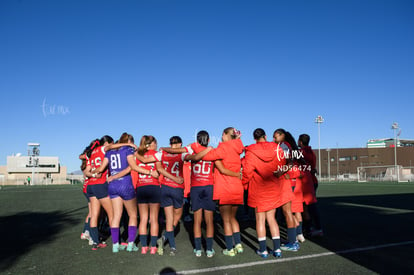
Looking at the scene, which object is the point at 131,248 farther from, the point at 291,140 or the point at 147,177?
the point at 291,140

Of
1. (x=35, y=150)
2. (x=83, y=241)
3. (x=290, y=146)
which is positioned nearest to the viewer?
(x=290, y=146)

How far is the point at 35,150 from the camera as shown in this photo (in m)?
61.5

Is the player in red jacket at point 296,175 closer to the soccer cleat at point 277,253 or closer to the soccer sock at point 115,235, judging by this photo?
the soccer cleat at point 277,253

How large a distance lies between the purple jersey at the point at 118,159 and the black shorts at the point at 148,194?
0.37 meters

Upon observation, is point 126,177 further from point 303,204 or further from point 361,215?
point 361,215

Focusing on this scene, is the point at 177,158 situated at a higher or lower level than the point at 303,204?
higher

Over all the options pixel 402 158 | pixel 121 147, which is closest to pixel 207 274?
pixel 121 147

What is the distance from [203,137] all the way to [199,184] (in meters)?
0.79

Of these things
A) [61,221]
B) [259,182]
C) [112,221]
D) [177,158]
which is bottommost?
[61,221]

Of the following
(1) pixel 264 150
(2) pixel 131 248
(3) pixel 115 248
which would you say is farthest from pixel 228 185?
(3) pixel 115 248

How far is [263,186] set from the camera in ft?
17.3

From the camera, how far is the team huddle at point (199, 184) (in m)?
5.26

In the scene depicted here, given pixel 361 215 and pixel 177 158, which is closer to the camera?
pixel 177 158

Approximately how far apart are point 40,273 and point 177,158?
102 inches
